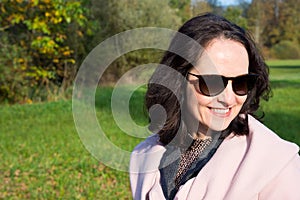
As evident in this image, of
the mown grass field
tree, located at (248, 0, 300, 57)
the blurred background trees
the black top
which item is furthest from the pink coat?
tree, located at (248, 0, 300, 57)

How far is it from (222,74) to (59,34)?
520 inches

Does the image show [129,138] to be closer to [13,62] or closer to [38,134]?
[38,134]

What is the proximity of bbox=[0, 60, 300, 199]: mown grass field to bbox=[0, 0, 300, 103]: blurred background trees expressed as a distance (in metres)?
1.62

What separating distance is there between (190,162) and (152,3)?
73.1 ft

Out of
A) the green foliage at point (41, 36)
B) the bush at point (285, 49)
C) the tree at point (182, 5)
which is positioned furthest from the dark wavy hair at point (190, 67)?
the bush at point (285, 49)

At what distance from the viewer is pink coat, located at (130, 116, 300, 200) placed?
125cm

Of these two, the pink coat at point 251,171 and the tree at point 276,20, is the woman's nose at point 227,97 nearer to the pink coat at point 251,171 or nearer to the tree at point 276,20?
the pink coat at point 251,171

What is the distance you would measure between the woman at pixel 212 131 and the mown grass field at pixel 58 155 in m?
1.05

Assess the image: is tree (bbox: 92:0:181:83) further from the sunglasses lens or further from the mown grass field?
the sunglasses lens

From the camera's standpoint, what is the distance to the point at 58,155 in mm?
7328

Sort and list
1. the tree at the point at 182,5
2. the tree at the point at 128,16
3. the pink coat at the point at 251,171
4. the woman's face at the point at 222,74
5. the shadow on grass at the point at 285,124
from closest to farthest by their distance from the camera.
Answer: the pink coat at the point at 251,171 → the woman's face at the point at 222,74 → the shadow on grass at the point at 285,124 → the tree at the point at 128,16 → the tree at the point at 182,5

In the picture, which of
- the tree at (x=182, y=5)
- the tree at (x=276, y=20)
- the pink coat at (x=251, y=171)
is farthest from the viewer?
the tree at (x=276, y=20)

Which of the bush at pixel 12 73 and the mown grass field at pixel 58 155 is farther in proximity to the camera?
the bush at pixel 12 73

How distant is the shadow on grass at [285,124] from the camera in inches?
320
